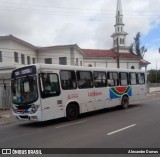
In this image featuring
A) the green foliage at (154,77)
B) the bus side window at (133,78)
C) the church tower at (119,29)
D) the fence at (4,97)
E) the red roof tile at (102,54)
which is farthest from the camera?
the church tower at (119,29)

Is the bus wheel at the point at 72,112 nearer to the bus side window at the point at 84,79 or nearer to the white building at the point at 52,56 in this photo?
the bus side window at the point at 84,79

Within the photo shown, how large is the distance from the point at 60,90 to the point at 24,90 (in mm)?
1736

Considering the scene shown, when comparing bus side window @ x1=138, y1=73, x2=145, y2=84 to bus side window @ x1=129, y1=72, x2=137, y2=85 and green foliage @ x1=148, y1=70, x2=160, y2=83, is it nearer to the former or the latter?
bus side window @ x1=129, y1=72, x2=137, y2=85

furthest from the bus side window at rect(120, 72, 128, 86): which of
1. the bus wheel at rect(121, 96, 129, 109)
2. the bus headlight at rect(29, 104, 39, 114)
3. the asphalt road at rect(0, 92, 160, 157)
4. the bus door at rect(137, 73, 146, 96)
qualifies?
the bus headlight at rect(29, 104, 39, 114)

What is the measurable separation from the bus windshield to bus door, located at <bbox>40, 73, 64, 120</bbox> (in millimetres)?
368

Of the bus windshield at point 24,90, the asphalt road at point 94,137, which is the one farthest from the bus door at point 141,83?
the bus windshield at point 24,90

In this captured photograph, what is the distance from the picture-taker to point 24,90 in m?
12.7

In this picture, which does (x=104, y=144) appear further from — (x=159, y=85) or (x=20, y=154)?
(x=159, y=85)

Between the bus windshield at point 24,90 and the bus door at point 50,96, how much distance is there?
0.37 meters

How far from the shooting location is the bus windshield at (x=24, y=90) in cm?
1226

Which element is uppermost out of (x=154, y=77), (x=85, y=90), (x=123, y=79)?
(x=154, y=77)

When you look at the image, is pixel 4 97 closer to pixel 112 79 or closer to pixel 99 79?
pixel 99 79

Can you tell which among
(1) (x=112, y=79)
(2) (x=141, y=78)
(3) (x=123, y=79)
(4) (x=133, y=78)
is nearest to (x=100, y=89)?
(1) (x=112, y=79)

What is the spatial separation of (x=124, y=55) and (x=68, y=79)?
5621 centimetres
